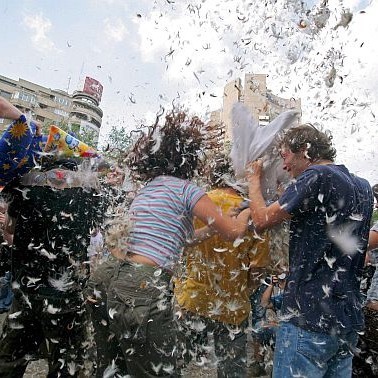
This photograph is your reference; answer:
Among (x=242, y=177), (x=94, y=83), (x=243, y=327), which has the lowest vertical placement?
(x=243, y=327)

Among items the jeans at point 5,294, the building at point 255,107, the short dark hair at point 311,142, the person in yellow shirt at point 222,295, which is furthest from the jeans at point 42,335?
the jeans at point 5,294

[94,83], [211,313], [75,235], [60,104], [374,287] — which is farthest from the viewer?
[60,104]

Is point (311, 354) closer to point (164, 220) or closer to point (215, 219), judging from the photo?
point (215, 219)

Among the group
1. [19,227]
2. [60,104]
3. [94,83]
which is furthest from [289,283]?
[60,104]

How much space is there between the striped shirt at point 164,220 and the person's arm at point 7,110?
877 millimetres

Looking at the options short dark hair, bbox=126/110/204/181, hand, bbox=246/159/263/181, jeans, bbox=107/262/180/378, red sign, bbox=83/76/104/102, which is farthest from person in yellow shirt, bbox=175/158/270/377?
red sign, bbox=83/76/104/102

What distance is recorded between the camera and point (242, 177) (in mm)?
2441

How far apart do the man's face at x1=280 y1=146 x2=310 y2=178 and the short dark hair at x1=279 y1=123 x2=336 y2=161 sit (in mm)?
22

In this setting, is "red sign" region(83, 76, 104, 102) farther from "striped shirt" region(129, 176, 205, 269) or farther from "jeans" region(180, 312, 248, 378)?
"striped shirt" region(129, 176, 205, 269)

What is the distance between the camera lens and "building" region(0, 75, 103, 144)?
60.5m

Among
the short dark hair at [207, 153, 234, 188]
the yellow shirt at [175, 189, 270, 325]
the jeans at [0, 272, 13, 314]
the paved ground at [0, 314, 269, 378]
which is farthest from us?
the jeans at [0, 272, 13, 314]

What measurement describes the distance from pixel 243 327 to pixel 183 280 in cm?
47

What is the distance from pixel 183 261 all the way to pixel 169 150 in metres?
0.73

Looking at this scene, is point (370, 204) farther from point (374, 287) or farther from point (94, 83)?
point (94, 83)
